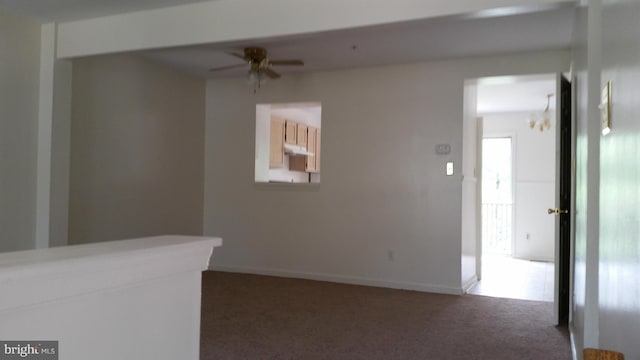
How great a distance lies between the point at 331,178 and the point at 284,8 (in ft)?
8.30

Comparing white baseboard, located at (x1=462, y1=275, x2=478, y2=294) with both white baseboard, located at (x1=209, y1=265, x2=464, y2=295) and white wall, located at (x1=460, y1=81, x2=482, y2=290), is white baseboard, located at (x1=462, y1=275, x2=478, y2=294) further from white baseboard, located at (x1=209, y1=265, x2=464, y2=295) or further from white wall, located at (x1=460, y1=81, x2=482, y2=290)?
white baseboard, located at (x1=209, y1=265, x2=464, y2=295)

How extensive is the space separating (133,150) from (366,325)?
10.4ft

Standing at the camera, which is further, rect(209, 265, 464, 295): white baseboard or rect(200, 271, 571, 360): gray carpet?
rect(209, 265, 464, 295): white baseboard

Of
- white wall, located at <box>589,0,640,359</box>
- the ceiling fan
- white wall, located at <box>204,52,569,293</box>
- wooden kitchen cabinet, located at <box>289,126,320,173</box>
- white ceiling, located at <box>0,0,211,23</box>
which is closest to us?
white wall, located at <box>589,0,640,359</box>

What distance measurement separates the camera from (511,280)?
596 cm

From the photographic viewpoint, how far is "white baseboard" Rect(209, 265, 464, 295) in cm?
503

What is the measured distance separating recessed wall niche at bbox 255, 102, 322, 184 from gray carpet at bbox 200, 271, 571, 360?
6.33ft

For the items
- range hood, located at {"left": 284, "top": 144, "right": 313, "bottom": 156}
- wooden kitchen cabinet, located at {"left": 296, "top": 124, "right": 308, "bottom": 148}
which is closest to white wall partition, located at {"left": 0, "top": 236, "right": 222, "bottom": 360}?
range hood, located at {"left": 284, "top": 144, "right": 313, "bottom": 156}

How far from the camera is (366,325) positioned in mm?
3750

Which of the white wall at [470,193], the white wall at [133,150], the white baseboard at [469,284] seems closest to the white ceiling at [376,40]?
the white wall at [133,150]

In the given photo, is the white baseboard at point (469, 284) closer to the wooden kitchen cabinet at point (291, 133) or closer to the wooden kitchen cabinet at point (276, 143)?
the wooden kitchen cabinet at point (276, 143)

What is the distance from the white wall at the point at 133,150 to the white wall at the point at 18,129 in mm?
403

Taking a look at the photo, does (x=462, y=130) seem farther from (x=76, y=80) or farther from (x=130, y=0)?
(x=76, y=80)

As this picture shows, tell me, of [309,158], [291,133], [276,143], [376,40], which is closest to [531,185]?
[309,158]
